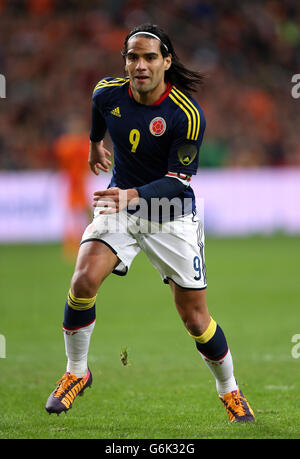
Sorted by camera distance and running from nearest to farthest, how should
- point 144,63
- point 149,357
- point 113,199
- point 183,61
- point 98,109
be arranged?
point 113,199, point 144,63, point 98,109, point 149,357, point 183,61

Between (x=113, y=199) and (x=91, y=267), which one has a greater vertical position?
(x=113, y=199)

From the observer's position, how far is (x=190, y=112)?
4.66 metres

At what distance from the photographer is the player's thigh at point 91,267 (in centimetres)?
461

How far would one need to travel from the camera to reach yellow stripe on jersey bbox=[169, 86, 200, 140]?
462cm

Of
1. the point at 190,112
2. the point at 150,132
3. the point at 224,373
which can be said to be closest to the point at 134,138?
the point at 150,132

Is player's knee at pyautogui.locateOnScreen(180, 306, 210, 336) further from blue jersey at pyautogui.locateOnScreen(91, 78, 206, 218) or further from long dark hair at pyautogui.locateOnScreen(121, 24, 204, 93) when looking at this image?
long dark hair at pyautogui.locateOnScreen(121, 24, 204, 93)

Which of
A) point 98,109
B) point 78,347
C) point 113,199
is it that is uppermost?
point 98,109

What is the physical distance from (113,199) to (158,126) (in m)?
0.57

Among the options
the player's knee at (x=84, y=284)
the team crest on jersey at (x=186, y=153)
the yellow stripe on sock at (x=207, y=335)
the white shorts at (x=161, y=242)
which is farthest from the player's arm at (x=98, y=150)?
the yellow stripe on sock at (x=207, y=335)

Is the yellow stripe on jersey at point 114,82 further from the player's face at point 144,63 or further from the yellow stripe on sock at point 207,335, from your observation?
the yellow stripe on sock at point 207,335

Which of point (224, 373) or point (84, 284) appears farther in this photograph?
point (224, 373)

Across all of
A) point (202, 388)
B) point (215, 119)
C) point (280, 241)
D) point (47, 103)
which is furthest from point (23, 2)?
point (202, 388)

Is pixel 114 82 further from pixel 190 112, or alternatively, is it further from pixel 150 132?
pixel 190 112

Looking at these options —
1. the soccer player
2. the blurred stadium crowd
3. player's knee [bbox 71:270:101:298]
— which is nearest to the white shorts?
the soccer player
